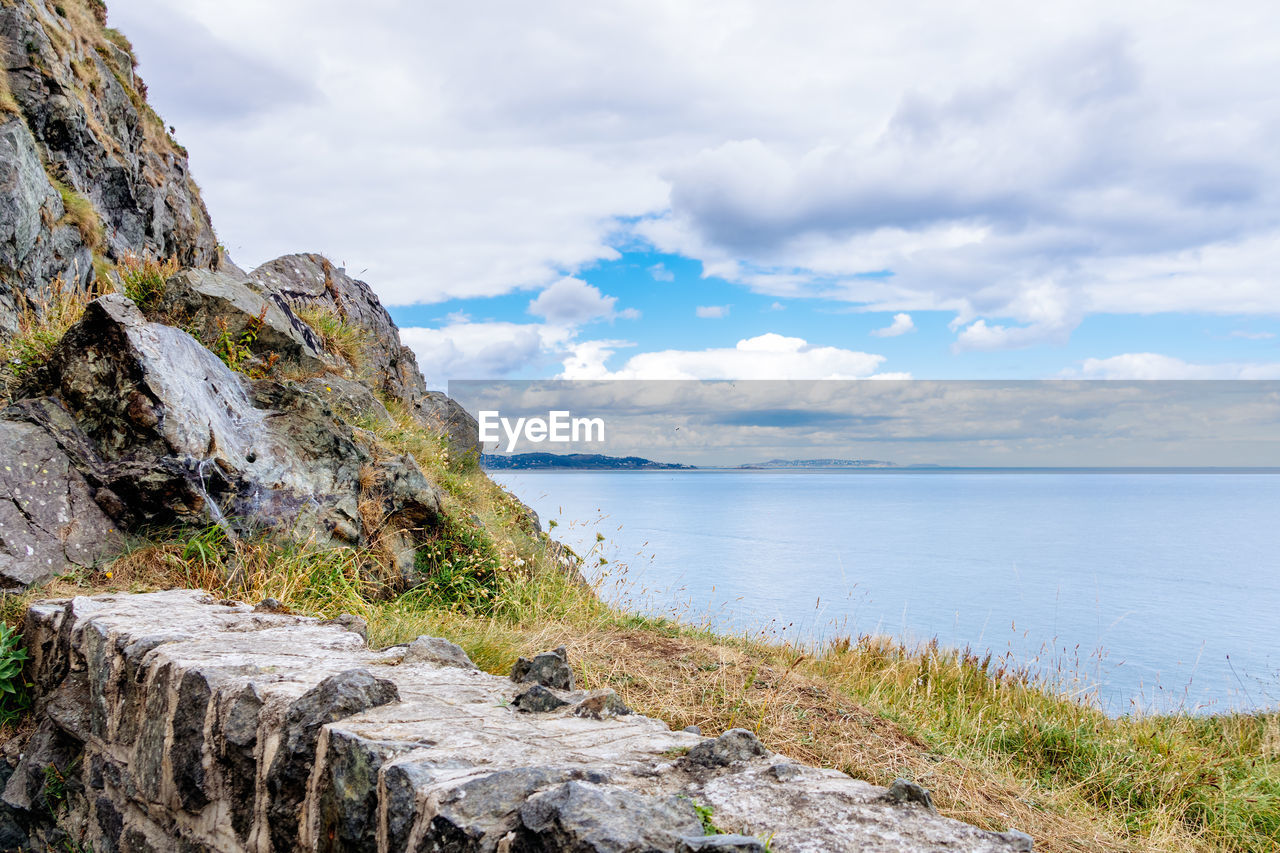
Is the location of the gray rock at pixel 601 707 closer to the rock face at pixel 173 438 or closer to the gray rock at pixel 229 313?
the rock face at pixel 173 438

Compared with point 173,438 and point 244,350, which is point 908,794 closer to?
point 173,438

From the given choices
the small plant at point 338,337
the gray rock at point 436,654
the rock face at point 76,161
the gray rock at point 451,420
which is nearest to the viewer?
the gray rock at point 436,654

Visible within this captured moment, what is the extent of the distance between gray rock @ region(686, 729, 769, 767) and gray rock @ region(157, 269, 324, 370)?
777 centimetres

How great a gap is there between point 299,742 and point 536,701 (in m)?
0.91

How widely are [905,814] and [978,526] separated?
79.7 meters

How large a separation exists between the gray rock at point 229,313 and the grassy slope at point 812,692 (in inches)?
41.4

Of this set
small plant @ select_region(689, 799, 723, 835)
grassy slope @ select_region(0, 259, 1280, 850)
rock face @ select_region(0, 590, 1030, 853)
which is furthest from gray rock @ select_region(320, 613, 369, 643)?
small plant @ select_region(689, 799, 723, 835)

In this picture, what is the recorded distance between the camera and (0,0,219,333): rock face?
10.2m

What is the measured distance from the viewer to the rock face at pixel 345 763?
82.7 inches

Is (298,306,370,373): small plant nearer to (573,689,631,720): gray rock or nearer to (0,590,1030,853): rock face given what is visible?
(0,590,1030,853): rock face

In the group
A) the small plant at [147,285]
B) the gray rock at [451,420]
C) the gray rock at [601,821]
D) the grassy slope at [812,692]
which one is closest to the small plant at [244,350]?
the small plant at [147,285]

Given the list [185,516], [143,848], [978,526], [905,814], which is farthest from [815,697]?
[978,526]

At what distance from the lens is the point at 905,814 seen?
2242mm

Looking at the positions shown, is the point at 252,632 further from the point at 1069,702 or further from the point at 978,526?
the point at 978,526
